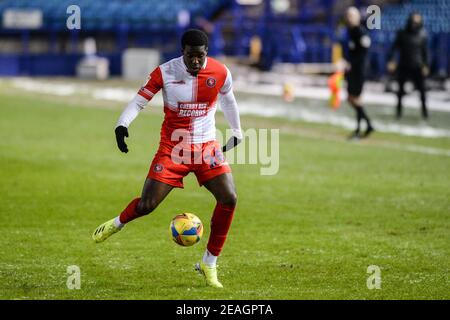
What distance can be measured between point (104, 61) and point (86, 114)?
66.8 ft

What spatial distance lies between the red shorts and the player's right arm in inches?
13.8

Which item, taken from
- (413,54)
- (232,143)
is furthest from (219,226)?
(413,54)

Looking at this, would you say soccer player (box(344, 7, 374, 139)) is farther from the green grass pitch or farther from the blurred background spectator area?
the blurred background spectator area

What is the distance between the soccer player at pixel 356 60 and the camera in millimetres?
21641

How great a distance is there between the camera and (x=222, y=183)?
9211mm

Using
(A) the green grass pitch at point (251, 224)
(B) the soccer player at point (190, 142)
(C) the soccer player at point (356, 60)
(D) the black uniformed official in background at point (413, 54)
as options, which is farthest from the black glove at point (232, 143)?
(D) the black uniformed official in background at point (413, 54)

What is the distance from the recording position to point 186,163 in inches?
367

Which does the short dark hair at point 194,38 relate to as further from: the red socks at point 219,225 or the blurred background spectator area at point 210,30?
the blurred background spectator area at point 210,30

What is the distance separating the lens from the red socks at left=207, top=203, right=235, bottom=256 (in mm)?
9219

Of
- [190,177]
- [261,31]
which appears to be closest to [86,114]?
[190,177]

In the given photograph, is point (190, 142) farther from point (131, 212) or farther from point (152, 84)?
point (131, 212)

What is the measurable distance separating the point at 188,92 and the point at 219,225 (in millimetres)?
1178

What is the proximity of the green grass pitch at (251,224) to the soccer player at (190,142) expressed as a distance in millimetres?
544
